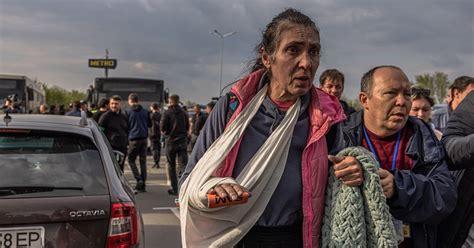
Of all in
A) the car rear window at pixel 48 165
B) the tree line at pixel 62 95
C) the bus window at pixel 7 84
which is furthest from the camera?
the tree line at pixel 62 95

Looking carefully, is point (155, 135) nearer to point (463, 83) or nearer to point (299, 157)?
point (463, 83)

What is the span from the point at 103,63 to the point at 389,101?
28401 millimetres

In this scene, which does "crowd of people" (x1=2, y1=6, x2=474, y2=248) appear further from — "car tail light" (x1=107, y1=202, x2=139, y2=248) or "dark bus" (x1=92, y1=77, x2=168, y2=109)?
"dark bus" (x1=92, y1=77, x2=168, y2=109)

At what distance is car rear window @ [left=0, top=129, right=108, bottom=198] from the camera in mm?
3031

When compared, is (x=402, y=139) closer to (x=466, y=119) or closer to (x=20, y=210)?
(x=466, y=119)

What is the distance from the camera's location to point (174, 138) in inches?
386

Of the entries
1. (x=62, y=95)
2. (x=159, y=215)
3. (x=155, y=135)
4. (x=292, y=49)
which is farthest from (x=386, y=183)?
(x=62, y=95)

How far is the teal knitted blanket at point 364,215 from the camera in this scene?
6.19 feet

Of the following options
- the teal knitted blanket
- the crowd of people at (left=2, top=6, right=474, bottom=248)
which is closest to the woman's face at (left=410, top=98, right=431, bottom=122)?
the crowd of people at (left=2, top=6, right=474, bottom=248)

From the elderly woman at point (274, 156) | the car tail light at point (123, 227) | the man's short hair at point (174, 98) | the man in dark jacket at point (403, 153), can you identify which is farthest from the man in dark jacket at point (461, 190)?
the man's short hair at point (174, 98)

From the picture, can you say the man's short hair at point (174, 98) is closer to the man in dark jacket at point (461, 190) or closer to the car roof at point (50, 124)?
the car roof at point (50, 124)

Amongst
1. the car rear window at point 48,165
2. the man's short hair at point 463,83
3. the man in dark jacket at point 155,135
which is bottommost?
the man in dark jacket at point 155,135

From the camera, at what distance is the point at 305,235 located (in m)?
2.02

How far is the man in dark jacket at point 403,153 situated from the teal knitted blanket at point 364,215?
135 millimetres
